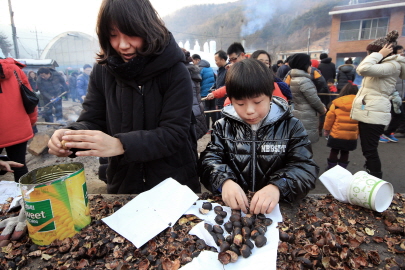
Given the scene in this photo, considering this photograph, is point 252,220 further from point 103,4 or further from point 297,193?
→ point 103,4

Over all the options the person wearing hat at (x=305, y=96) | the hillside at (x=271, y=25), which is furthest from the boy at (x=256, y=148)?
the hillside at (x=271, y=25)

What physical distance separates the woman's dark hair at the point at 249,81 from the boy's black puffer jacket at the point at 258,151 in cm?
18

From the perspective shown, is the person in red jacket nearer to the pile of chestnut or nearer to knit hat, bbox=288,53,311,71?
the pile of chestnut

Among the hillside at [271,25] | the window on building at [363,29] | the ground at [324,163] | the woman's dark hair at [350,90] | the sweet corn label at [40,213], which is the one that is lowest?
the ground at [324,163]

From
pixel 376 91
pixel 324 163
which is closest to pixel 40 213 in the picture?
pixel 376 91

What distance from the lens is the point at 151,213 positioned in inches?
48.3

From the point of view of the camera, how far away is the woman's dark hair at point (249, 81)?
1365 mm

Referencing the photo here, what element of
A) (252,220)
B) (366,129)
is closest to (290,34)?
(366,129)

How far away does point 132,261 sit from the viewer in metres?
1.00

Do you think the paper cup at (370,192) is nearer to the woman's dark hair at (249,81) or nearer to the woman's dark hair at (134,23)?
the woman's dark hair at (249,81)

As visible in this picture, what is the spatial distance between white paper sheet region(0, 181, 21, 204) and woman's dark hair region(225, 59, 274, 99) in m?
1.52

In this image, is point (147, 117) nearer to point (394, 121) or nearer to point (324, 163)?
point (324, 163)

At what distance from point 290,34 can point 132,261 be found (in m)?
44.6

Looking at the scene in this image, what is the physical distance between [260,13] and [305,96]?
47.2m
